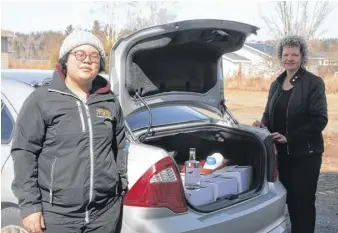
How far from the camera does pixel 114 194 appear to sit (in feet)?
8.55

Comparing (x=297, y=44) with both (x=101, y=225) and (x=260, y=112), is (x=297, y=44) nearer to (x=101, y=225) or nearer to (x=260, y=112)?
(x=101, y=225)

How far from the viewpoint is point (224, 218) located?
297cm

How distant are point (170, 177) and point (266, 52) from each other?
1103 inches

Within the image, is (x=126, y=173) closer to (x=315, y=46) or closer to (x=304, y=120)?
(x=304, y=120)

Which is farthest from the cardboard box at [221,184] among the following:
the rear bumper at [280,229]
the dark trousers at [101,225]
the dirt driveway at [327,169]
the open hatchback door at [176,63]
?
the dirt driveway at [327,169]

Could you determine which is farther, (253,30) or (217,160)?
(217,160)

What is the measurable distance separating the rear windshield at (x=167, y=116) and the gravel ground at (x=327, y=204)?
4.92 feet

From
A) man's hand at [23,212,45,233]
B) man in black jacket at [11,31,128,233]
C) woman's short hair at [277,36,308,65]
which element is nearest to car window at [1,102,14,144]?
man in black jacket at [11,31,128,233]

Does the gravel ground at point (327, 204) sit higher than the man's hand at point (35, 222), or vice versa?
the man's hand at point (35, 222)

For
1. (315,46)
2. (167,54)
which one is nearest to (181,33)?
(167,54)

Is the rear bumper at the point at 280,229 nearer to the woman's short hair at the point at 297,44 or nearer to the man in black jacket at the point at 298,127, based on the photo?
the man in black jacket at the point at 298,127

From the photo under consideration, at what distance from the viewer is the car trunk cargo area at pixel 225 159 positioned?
3.25 metres

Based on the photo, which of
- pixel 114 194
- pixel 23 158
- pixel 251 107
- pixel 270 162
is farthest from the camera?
pixel 251 107

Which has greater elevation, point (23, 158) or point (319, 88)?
point (319, 88)
